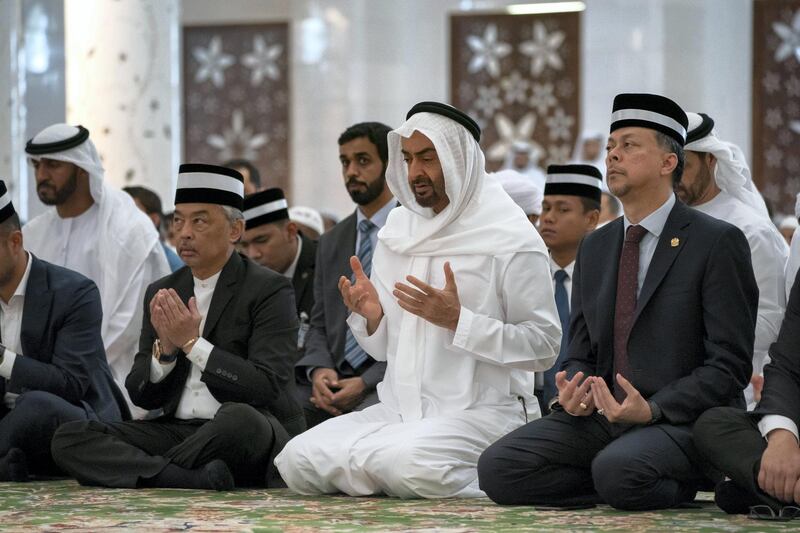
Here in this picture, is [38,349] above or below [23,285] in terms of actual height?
below

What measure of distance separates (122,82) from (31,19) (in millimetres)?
3798

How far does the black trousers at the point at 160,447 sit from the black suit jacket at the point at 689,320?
4.09ft

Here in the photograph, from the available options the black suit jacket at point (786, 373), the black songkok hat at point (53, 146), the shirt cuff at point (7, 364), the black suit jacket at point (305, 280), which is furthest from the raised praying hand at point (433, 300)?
the black songkok hat at point (53, 146)

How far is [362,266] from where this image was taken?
575cm

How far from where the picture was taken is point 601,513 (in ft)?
13.5

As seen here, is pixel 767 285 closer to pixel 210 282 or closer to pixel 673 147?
pixel 673 147

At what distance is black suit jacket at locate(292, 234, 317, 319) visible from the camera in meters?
6.20

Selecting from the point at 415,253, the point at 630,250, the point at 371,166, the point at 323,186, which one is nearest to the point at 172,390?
the point at 415,253

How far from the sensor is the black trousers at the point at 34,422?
16.5 feet

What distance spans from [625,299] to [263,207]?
7.53 feet

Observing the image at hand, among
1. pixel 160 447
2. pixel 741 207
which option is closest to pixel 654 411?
pixel 741 207

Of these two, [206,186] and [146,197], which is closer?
[206,186]

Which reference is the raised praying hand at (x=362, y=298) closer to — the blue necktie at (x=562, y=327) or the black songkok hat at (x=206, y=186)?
the black songkok hat at (x=206, y=186)

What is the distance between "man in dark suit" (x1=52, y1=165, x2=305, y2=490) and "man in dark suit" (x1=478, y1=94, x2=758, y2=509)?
3.13 feet
